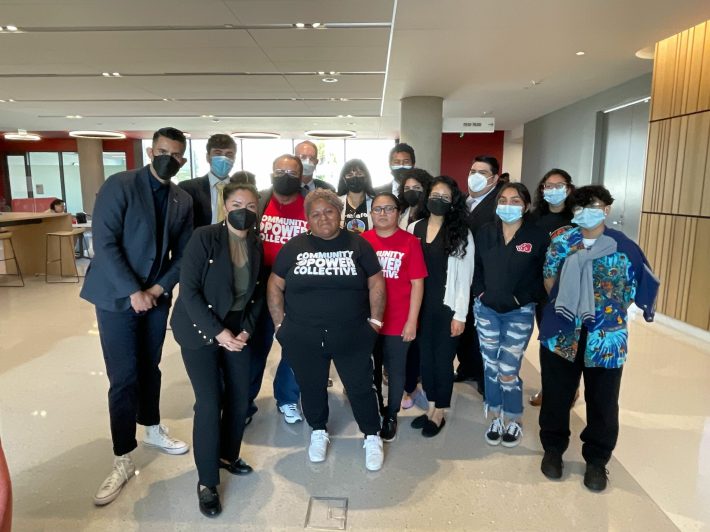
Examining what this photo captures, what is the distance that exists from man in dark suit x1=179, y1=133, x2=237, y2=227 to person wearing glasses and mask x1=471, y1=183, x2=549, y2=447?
1601mm

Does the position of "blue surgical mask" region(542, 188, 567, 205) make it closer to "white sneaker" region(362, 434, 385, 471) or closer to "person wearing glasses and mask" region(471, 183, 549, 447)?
"person wearing glasses and mask" region(471, 183, 549, 447)

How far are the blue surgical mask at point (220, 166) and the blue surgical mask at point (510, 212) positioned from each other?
1.66m

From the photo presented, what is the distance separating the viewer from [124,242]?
2279mm

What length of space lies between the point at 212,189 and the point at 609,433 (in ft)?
8.57

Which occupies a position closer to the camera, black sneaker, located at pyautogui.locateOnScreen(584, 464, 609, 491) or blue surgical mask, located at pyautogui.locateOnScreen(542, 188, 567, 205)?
black sneaker, located at pyautogui.locateOnScreen(584, 464, 609, 491)

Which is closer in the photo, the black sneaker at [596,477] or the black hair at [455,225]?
the black sneaker at [596,477]

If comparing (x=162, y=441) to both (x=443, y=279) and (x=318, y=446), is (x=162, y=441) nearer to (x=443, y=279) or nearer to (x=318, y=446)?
(x=318, y=446)

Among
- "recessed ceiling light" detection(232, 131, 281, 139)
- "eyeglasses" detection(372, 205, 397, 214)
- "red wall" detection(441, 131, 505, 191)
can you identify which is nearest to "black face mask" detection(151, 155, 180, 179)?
"eyeglasses" detection(372, 205, 397, 214)

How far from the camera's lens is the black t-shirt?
2.29m

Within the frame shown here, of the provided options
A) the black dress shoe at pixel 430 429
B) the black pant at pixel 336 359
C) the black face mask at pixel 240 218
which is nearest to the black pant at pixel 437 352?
the black dress shoe at pixel 430 429

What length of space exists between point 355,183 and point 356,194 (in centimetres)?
11

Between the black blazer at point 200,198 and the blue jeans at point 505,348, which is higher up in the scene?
the black blazer at point 200,198

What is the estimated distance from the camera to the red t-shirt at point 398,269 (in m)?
2.56

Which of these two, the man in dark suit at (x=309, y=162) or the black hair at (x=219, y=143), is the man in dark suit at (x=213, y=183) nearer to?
the black hair at (x=219, y=143)
